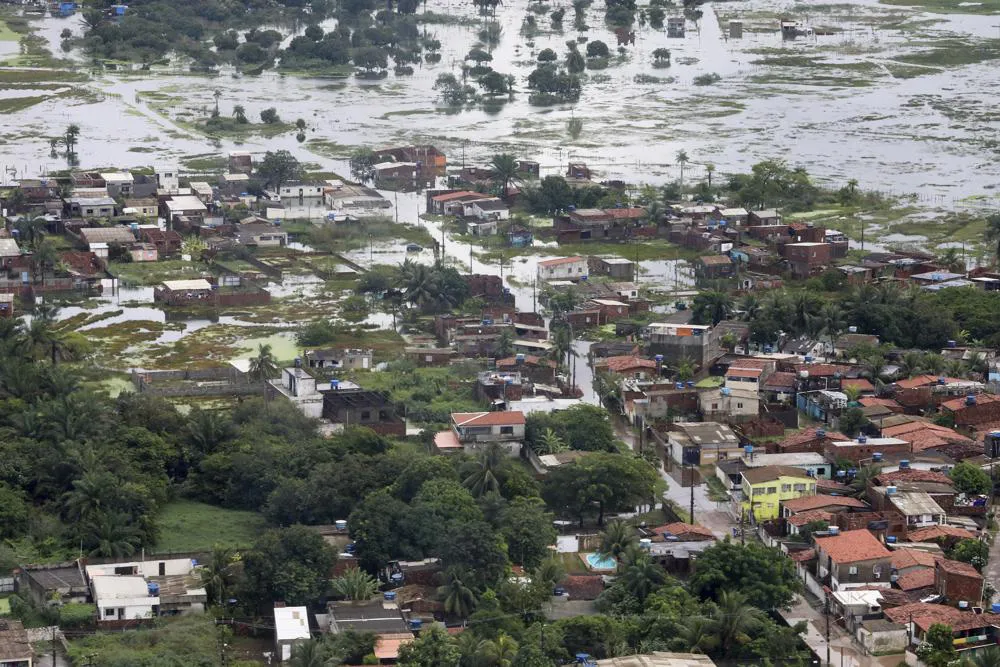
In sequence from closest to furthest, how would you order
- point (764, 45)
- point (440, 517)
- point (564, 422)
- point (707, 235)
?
1. point (440, 517)
2. point (564, 422)
3. point (707, 235)
4. point (764, 45)

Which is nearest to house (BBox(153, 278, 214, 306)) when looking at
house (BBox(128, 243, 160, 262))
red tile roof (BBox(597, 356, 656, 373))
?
house (BBox(128, 243, 160, 262))

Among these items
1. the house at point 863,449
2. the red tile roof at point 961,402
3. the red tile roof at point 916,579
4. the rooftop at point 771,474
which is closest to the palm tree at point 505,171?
the red tile roof at point 961,402

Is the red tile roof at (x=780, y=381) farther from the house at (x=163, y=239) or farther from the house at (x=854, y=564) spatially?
the house at (x=163, y=239)

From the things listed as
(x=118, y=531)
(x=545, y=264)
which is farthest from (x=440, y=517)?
(x=545, y=264)

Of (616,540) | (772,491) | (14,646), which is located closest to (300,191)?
(772,491)

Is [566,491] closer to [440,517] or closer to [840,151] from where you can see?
[440,517]

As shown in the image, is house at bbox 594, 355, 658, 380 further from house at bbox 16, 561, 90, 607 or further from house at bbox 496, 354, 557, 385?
house at bbox 16, 561, 90, 607
